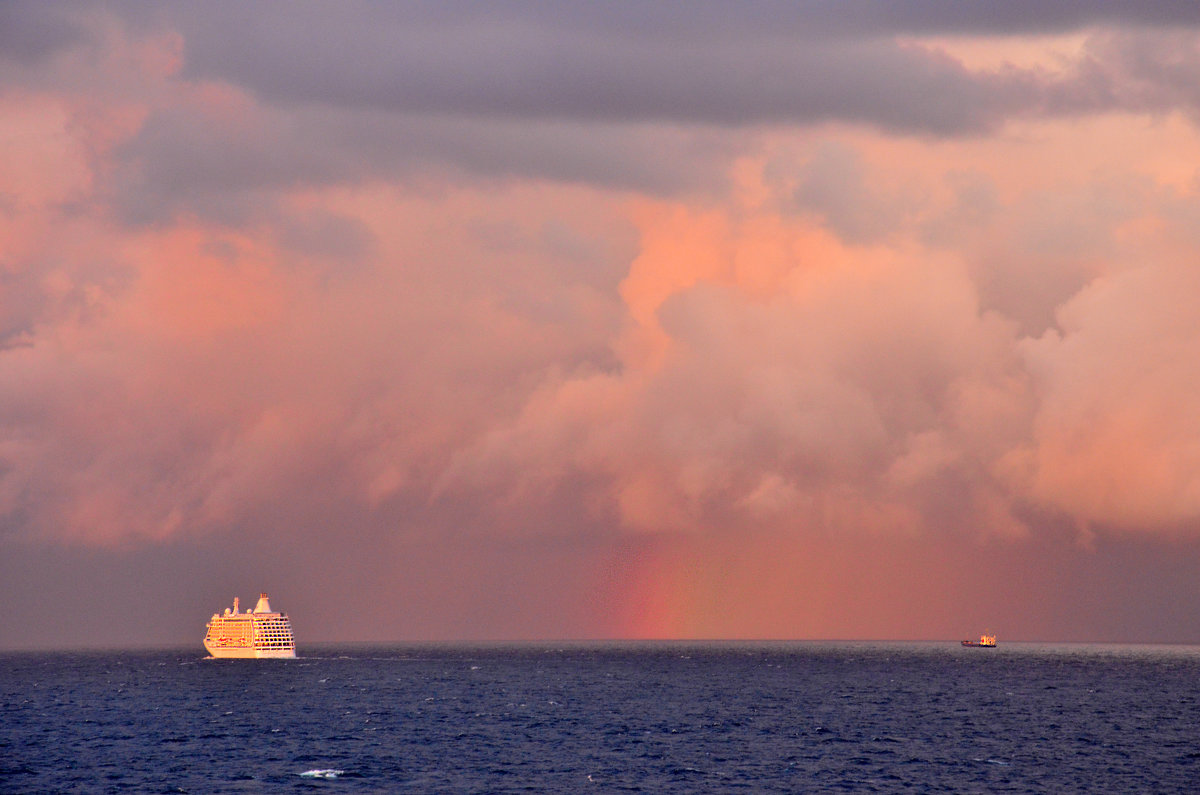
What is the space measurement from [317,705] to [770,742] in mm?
78426

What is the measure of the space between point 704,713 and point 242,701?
71897 millimetres

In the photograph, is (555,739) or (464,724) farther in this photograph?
(464,724)

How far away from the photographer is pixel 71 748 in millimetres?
130375

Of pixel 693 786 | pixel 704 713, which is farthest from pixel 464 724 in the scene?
pixel 693 786

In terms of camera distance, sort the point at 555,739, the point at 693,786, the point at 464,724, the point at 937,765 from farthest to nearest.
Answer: the point at 464,724 < the point at 555,739 < the point at 937,765 < the point at 693,786

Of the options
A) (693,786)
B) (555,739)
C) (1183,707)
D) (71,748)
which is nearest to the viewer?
(693,786)

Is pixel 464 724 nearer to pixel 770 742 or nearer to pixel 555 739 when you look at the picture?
pixel 555 739

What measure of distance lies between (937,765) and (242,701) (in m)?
117

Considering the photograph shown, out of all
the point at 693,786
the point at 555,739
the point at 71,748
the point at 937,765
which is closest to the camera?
the point at 693,786

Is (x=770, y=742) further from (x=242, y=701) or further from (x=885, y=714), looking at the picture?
(x=242, y=701)

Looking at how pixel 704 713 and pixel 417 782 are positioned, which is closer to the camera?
pixel 417 782

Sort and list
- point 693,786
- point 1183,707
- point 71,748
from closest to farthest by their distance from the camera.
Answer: point 693,786
point 71,748
point 1183,707

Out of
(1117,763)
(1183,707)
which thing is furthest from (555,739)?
(1183,707)

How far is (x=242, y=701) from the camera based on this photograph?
19675 cm
